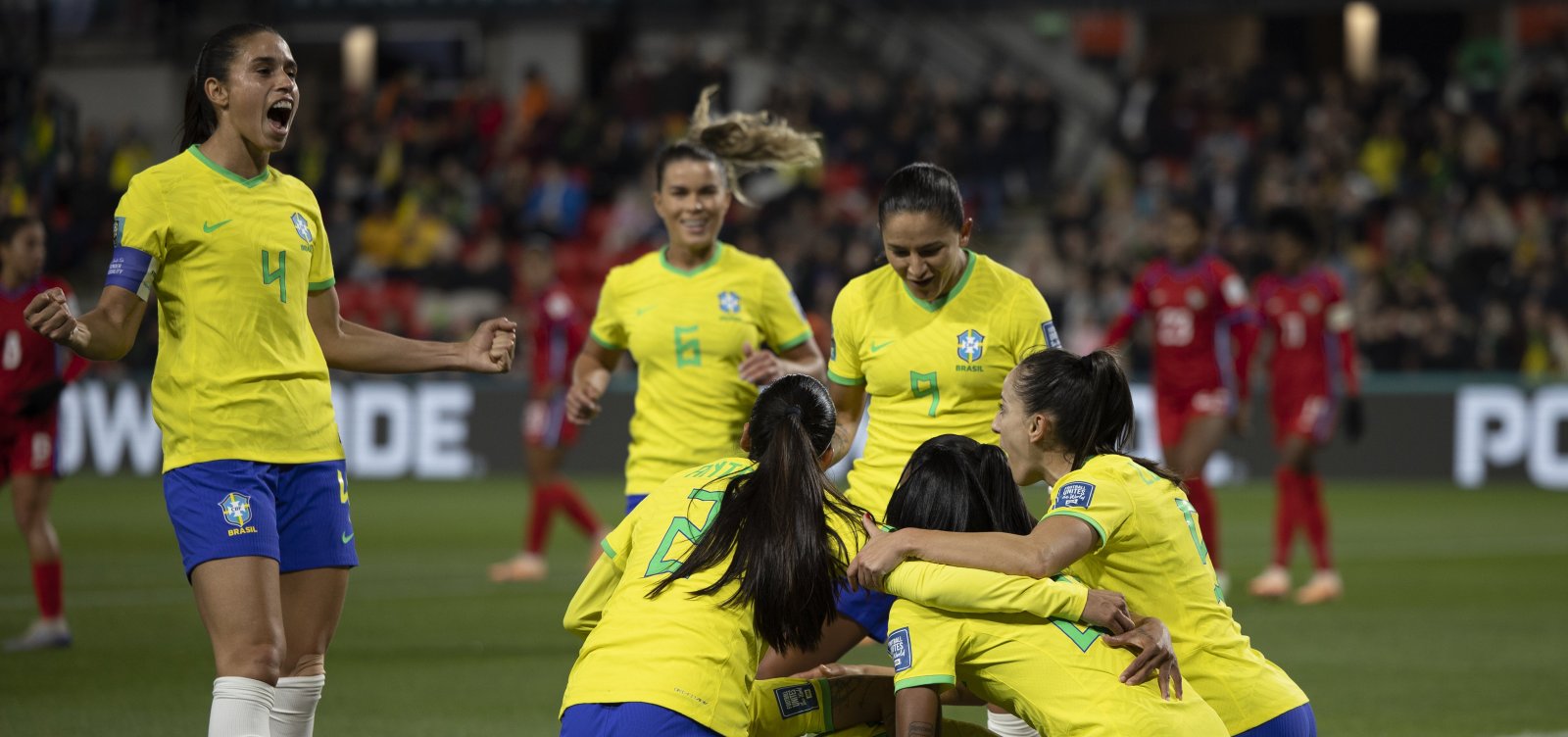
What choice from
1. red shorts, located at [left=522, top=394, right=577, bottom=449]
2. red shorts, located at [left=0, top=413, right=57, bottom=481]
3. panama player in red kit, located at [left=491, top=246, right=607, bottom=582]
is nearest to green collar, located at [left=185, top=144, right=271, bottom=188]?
red shorts, located at [left=0, top=413, right=57, bottom=481]

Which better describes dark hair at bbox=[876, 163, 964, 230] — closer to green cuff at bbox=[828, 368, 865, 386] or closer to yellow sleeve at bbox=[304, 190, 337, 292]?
green cuff at bbox=[828, 368, 865, 386]

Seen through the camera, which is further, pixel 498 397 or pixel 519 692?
pixel 498 397

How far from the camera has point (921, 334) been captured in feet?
19.8

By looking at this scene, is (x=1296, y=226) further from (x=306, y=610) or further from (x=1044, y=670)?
(x=306, y=610)

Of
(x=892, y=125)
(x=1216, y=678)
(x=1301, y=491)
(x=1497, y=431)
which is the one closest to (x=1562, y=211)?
(x=1497, y=431)

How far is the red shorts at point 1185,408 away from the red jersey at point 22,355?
20.3 ft

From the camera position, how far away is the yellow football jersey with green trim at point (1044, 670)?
435 centimetres

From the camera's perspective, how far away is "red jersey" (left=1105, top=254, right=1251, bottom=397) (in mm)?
11070

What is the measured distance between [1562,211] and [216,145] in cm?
1941

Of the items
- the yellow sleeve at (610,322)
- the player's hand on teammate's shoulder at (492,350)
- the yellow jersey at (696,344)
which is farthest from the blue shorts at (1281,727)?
the yellow sleeve at (610,322)

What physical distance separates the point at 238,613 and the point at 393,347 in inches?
38.9

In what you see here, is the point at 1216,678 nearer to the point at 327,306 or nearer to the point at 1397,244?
the point at 327,306

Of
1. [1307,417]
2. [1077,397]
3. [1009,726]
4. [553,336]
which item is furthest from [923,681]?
[553,336]

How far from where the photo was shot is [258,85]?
16.4ft
